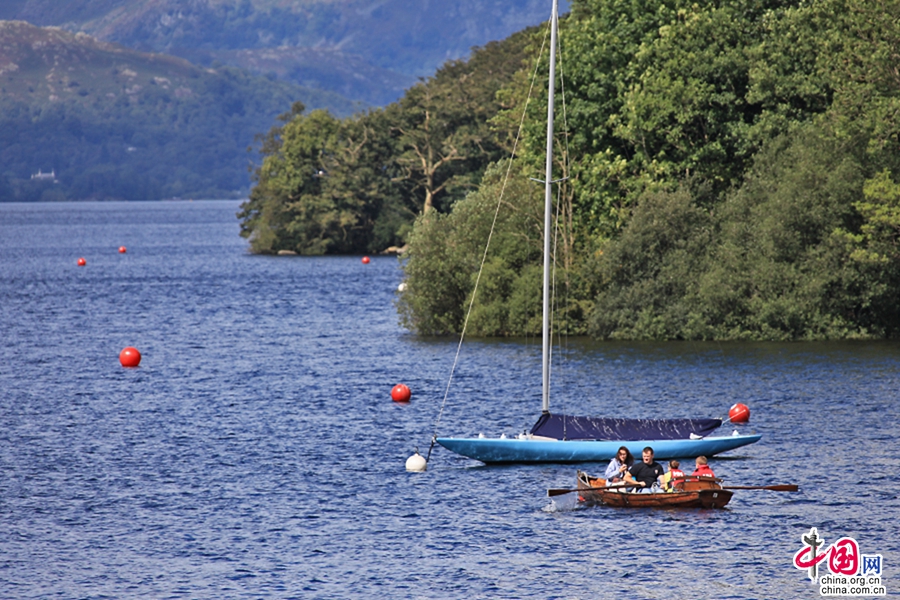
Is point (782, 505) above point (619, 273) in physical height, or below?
below

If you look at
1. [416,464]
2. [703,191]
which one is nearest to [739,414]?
[416,464]

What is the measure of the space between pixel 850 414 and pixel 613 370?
1276cm

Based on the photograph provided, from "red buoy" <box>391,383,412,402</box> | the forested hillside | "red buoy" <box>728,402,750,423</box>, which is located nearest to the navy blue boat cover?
"red buoy" <box>728,402,750,423</box>

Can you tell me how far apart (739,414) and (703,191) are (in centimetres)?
2336

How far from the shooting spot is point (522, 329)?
6391 centimetres

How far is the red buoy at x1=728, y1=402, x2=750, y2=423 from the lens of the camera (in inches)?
1652

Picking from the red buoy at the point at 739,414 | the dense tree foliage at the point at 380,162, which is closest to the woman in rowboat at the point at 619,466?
the red buoy at the point at 739,414

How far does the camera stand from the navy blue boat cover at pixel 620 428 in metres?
36.7

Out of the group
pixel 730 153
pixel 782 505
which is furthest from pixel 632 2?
pixel 782 505

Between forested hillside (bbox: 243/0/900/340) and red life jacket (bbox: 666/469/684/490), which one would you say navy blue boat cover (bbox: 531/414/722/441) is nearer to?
red life jacket (bbox: 666/469/684/490)

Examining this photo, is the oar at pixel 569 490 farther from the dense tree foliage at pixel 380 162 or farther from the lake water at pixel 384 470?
the dense tree foliage at pixel 380 162

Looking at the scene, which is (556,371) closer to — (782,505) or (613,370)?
(613,370)

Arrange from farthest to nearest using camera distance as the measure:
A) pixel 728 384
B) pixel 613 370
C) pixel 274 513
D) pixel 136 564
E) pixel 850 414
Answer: pixel 613 370 < pixel 728 384 < pixel 850 414 < pixel 274 513 < pixel 136 564

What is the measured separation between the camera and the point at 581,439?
3678cm
